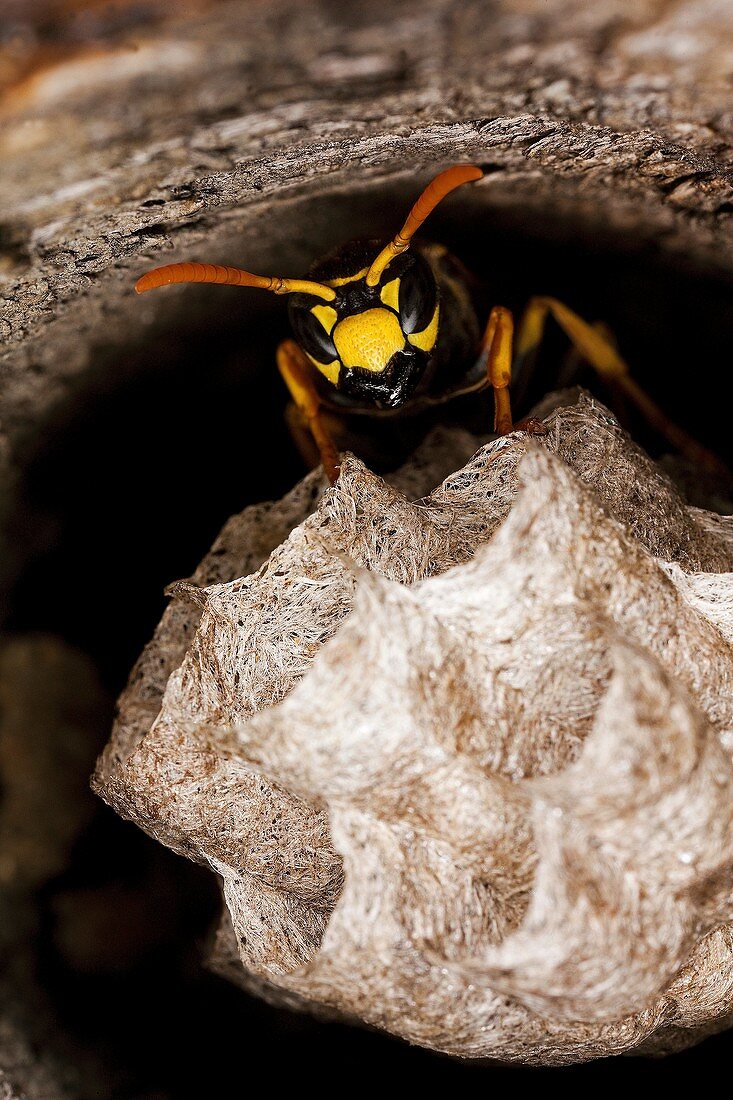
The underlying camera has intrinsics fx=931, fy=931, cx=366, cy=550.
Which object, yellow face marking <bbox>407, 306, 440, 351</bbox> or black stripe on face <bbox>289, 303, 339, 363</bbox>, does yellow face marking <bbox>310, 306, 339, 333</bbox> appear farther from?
yellow face marking <bbox>407, 306, 440, 351</bbox>

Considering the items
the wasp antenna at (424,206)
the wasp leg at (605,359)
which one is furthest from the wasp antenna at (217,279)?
the wasp leg at (605,359)

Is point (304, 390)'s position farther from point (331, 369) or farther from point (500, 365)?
point (500, 365)

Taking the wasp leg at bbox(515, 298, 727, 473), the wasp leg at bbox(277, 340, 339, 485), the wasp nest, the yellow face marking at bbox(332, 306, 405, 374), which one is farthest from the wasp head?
the wasp leg at bbox(515, 298, 727, 473)

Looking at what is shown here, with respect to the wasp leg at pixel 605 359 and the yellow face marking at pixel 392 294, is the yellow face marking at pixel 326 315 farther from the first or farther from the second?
the wasp leg at pixel 605 359

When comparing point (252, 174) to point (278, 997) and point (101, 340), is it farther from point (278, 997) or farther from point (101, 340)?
point (278, 997)

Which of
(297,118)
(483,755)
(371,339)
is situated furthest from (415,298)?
(483,755)
